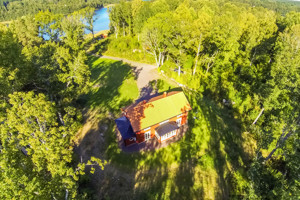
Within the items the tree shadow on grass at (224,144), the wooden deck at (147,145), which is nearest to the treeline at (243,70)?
the tree shadow on grass at (224,144)

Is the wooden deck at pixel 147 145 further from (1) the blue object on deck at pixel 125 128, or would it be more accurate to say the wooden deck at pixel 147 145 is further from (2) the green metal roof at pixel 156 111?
(2) the green metal roof at pixel 156 111

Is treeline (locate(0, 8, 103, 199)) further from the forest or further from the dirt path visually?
the dirt path

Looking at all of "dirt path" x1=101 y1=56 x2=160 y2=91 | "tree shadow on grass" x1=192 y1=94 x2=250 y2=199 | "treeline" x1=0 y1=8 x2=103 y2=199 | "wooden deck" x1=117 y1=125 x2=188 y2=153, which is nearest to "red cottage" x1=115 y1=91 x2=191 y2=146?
"wooden deck" x1=117 y1=125 x2=188 y2=153

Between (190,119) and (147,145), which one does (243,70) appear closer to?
(190,119)

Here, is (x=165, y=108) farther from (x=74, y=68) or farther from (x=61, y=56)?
(x=61, y=56)

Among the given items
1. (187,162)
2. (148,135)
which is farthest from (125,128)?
(187,162)

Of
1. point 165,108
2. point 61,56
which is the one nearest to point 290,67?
point 165,108
